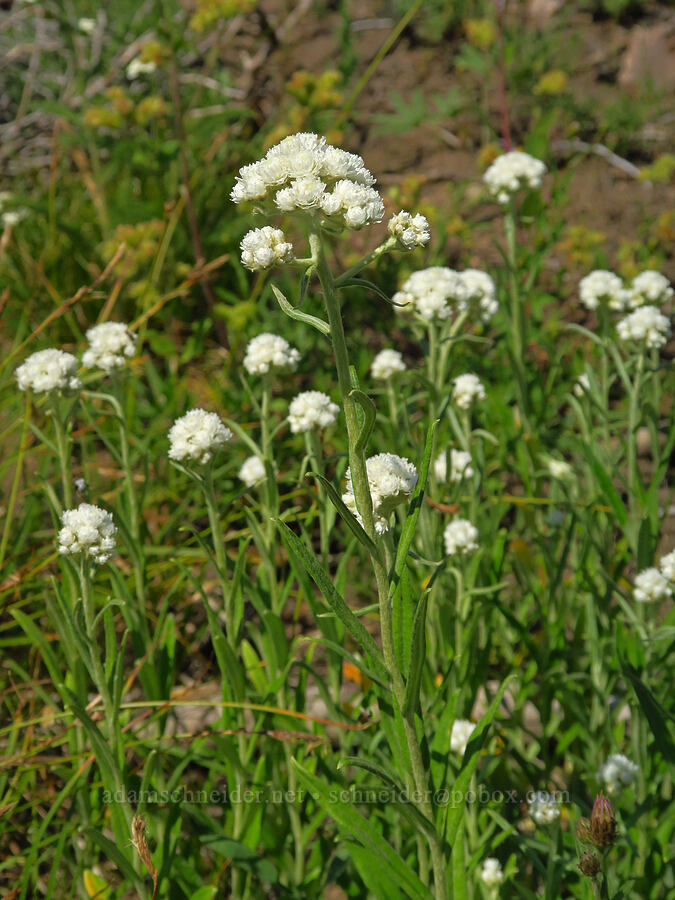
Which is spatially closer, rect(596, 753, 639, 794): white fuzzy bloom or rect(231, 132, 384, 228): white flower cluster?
rect(231, 132, 384, 228): white flower cluster

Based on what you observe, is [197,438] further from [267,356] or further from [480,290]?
[480,290]

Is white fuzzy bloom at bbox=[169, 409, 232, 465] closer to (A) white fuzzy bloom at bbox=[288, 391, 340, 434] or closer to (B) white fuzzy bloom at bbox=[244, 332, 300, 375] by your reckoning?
(A) white fuzzy bloom at bbox=[288, 391, 340, 434]

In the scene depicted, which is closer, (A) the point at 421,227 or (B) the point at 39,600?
(A) the point at 421,227

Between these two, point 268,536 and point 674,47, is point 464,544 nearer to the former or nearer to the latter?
point 268,536

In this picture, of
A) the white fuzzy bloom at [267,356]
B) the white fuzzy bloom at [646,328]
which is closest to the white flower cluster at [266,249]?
the white fuzzy bloom at [267,356]

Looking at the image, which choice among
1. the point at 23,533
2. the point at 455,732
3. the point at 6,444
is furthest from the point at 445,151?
the point at 455,732

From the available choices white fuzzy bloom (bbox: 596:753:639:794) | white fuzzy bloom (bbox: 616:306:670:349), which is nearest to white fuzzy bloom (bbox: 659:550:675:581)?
white fuzzy bloom (bbox: 596:753:639:794)

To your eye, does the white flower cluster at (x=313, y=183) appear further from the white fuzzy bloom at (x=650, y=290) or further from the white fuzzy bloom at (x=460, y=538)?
the white fuzzy bloom at (x=650, y=290)
